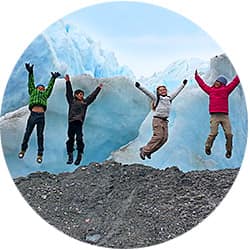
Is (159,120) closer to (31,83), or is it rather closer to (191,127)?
(191,127)

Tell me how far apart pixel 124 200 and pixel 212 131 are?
27cm

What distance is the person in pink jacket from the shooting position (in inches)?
54.6

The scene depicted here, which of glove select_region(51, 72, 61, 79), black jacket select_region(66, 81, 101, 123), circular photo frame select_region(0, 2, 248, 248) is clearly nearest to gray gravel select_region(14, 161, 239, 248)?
circular photo frame select_region(0, 2, 248, 248)

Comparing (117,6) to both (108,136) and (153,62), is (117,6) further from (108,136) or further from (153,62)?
(108,136)

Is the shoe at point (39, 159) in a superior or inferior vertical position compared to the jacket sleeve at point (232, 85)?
inferior

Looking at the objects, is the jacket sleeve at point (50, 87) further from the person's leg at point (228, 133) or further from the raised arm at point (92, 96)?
the person's leg at point (228, 133)

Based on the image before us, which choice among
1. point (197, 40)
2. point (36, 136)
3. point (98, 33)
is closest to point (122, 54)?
point (98, 33)

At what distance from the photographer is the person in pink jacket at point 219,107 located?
1.39 m

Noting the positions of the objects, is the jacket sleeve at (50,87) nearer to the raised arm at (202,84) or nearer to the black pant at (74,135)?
the black pant at (74,135)

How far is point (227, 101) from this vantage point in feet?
4.56

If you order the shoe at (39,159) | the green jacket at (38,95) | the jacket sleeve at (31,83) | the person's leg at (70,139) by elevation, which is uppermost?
the jacket sleeve at (31,83)

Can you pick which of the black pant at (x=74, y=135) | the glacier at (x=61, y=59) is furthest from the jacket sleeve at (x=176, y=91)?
the black pant at (x=74, y=135)

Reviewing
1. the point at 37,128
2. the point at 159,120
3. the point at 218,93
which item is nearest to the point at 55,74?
the point at 37,128

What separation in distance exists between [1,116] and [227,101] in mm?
541
